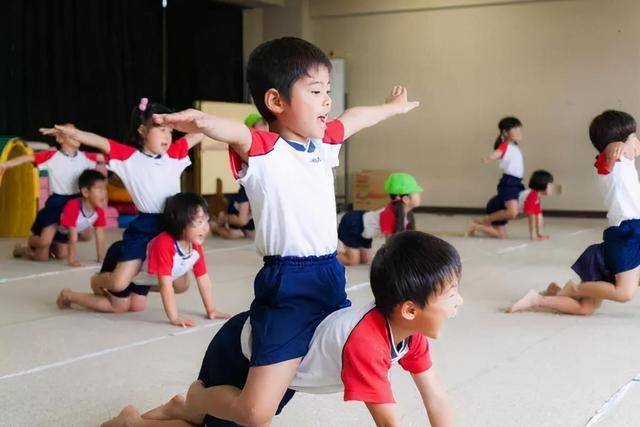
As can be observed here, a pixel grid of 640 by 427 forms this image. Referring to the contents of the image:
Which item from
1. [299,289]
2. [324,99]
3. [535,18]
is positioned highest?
[535,18]

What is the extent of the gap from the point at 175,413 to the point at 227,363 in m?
0.25

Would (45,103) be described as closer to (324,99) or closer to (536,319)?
(536,319)

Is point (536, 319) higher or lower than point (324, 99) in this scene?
lower

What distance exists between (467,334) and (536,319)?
493 mm

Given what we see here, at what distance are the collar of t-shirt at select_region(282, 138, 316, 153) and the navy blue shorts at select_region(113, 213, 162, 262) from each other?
7.02 ft

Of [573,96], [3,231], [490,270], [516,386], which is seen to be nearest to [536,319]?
[516,386]

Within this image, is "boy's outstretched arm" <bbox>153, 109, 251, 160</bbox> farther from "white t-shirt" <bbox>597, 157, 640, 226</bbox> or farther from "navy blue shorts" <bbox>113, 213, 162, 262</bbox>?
"white t-shirt" <bbox>597, 157, 640, 226</bbox>

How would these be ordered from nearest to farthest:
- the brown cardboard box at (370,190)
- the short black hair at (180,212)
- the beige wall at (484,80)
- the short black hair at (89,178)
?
1. the short black hair at (180,212)
2. the short black hair at (89,178)
3. the beige wall at (484,80)
4. the brown cardboard box at (370,190)

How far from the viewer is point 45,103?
28.7 ft

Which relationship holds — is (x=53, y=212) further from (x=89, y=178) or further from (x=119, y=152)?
(x=119, y=152)

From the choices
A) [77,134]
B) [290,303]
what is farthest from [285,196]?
[77,134]

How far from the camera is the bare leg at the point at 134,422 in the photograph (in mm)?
2227

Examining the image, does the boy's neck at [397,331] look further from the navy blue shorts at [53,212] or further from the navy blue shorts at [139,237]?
the navy blue shorts at [53,212]

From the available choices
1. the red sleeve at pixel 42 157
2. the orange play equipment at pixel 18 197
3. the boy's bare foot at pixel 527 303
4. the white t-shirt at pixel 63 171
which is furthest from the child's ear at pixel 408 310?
the orange play equipment at pixel 18 197
